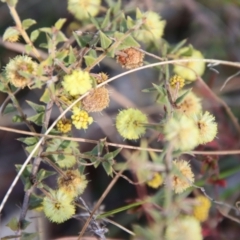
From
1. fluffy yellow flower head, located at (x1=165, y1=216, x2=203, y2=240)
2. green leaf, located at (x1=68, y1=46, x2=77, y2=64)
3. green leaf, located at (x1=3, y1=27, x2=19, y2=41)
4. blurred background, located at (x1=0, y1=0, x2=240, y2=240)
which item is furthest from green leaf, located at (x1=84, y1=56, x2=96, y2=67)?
blurred background, located at (x1=0, y1=0, x2=240, y2=240)

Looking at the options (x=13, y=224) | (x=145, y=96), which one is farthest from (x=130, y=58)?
(x=145, y=96)

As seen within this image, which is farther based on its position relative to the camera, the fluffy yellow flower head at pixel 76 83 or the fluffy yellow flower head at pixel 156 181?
the fluffy yellow flower head at pixel 156 181

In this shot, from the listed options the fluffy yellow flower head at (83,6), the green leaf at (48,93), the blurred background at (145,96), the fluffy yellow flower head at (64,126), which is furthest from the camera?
the blurred background at (145,96)

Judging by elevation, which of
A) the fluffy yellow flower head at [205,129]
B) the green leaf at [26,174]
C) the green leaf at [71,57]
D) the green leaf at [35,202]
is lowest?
the green leaf at [35,202]

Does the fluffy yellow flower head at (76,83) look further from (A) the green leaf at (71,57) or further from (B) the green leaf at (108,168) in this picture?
(B) the green leaf at (108,168)

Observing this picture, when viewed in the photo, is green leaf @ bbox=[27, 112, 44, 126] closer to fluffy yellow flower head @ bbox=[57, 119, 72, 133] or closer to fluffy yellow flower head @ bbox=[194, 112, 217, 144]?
fluffy yellow flower head @ bbox=[57, 119, 72, 133]

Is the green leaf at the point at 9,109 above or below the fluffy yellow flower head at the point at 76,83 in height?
below

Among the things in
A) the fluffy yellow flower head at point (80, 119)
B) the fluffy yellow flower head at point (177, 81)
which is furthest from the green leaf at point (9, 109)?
the fluffy yellow flower head at point (177, 81)
